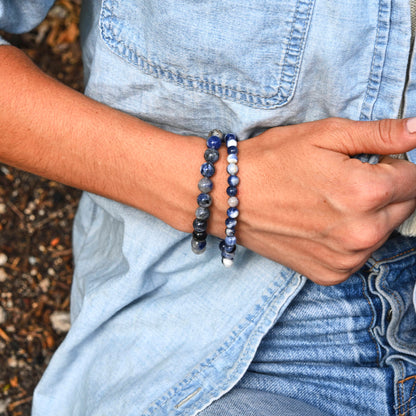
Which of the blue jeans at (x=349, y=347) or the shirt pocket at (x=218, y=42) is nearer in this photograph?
the shirt pocket at (x=218, y=42)

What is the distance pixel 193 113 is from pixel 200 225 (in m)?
0.27

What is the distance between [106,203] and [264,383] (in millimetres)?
619

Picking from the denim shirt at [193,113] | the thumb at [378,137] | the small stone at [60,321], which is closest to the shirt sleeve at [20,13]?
the denim shirt at [193,113]

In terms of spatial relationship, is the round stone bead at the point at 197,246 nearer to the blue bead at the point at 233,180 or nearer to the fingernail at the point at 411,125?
the blue bead at the point at 233,180

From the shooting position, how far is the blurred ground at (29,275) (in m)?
1.89

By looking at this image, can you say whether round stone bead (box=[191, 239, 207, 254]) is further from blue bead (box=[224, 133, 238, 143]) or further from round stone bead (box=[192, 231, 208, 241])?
blue bead (box=[224, 133, 238, 143])

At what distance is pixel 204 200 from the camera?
102cm

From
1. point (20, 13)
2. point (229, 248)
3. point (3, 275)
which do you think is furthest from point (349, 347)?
point (3, 275)

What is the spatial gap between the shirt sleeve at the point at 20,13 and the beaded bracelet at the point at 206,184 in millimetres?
501

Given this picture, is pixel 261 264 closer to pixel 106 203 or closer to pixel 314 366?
pixel 314 366

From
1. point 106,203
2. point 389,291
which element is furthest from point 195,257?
point 389,291

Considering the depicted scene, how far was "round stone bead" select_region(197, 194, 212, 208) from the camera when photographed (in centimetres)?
102

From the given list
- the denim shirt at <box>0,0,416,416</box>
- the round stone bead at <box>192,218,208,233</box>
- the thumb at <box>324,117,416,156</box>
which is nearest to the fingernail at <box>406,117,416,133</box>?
the thumb at <box>324,117,416,156</box>

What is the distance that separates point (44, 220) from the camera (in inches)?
79.0
